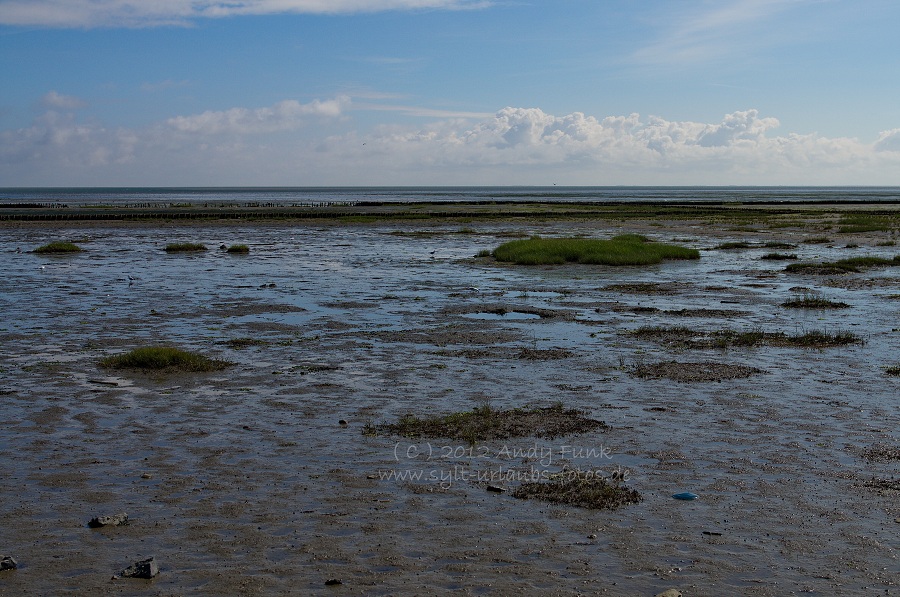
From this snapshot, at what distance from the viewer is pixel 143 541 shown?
8320mm

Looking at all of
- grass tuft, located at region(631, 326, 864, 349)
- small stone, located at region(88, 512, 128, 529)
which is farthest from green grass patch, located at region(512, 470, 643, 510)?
grass tuft, located at region(631, 326, 864, 349)

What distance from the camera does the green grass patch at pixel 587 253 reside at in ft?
128

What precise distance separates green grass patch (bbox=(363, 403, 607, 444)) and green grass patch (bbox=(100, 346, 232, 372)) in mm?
5436

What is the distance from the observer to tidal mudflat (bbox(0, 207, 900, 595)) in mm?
7801

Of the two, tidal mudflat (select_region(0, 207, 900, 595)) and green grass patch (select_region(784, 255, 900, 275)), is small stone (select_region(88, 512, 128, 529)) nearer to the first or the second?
tidal mudflat (select_region(0, 207, 900, 595))

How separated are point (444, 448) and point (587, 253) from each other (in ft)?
95.9

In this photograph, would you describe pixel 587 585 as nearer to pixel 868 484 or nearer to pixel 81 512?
pixel 868 484

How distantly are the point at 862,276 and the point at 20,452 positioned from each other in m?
31.6

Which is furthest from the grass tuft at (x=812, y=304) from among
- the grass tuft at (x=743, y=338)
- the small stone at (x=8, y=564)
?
the small stone at (x=8, y=564)

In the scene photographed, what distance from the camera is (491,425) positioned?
12.2 meters

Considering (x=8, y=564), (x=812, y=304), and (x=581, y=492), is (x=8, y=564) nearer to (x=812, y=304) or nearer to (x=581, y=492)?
(x=581, y=492)

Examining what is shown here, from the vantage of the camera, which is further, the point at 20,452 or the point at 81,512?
the point at 20,452

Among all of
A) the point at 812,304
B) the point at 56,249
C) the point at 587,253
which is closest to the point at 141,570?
the point at 812,304

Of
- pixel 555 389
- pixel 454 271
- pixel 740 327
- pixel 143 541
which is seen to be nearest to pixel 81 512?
pixel 143 541
